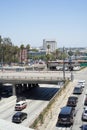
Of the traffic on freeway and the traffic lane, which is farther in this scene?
the traffic on freeway

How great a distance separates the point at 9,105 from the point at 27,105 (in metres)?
3.75

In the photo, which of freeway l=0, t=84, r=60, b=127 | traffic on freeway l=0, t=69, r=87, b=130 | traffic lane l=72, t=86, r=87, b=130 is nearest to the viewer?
traffic lane l=72, t=86, r=87, b=130

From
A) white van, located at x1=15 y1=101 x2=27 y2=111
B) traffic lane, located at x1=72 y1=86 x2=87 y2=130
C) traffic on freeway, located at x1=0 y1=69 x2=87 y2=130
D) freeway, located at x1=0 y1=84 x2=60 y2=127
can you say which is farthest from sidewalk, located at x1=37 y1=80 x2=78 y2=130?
white van, located at x1=15 y1=101 x2=27 y2=111

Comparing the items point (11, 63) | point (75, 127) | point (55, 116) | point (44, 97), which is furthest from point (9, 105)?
point (11, 63)

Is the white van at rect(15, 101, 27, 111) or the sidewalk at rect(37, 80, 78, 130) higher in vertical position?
the sidewalk at rect(37, 80, 78, 130)

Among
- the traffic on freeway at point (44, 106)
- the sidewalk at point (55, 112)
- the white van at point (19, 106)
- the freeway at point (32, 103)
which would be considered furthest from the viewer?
the white van at point (19, 106)

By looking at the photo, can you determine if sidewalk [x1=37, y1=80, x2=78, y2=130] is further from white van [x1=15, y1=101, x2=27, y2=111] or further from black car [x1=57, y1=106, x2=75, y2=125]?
white van [x1=15, y1=101, x2=27, y2=111]

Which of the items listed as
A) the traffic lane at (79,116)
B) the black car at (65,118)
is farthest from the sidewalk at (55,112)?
the traffic lane at (79,116)

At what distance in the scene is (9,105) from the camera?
62812mm

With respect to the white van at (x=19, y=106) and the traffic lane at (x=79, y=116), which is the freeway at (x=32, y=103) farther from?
the traffic lane at (x=79, y=116)

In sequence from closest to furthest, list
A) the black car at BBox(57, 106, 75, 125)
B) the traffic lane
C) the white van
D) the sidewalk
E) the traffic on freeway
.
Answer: the sidewalk, the black car at BBox(57, 106, 75, 125), the traffic lane, the traffic on freeway, the white van

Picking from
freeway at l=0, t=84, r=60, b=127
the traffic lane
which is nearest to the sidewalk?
the traffic lane

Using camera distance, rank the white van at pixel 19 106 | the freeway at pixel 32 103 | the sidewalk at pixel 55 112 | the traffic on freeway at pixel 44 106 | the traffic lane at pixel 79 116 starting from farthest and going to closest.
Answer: the white van at pixel 19 106, the freeway at pixel 32 103, the traffic on freeway at pixel 44 106, the traffic lane at pixel 79 116, the sidewalk at pixel 55 112

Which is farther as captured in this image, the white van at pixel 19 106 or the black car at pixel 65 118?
the white van at pixel 19 106
